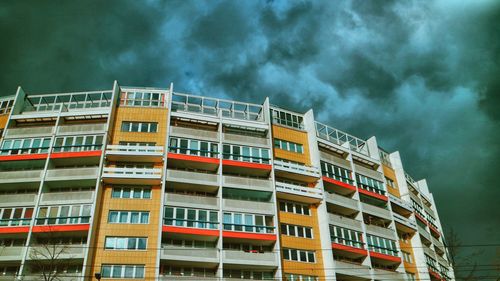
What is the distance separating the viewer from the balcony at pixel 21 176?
4734 centimetres

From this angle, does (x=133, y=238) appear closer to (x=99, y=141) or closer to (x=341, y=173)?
(x=99, y=141)

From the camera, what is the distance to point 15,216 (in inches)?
1809

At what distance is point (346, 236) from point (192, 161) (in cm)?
2073

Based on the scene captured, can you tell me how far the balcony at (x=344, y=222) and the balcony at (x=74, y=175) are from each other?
27.3 m

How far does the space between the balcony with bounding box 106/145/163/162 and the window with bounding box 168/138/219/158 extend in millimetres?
2054

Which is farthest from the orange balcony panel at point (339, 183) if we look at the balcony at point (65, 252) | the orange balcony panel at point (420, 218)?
the balcony at point (65, 252)

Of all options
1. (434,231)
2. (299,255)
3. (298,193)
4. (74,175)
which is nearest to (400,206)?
(434,231)

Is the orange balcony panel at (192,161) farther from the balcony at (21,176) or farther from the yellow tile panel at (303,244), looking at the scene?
the balcony at (21,176)

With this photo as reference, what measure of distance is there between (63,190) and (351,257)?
115ft

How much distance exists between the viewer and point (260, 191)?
168 ft

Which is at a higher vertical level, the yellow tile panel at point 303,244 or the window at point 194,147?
the window at point 194,147

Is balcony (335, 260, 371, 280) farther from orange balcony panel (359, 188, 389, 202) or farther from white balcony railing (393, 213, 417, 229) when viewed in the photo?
white balcony railing (393, 213, 417, 229)

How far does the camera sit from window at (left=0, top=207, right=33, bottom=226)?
45.0 meters

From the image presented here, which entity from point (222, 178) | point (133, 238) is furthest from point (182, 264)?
point (222, 178)
